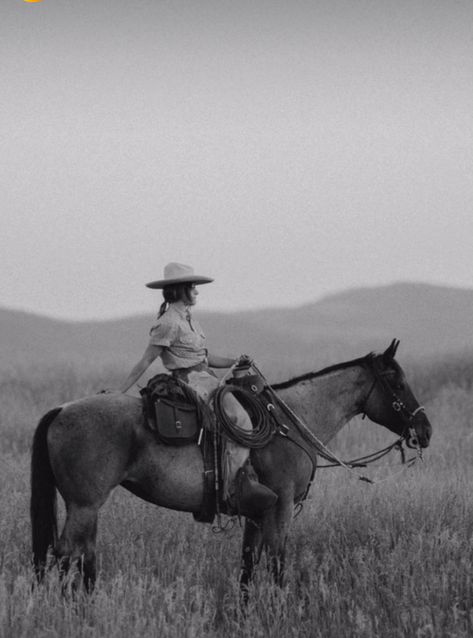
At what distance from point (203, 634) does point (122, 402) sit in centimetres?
176

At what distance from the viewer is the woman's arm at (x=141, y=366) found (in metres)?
5.88

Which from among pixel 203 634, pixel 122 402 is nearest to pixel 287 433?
pixel 122 402

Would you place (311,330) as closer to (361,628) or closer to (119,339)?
(119,339)

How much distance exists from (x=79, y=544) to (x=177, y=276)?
212cm

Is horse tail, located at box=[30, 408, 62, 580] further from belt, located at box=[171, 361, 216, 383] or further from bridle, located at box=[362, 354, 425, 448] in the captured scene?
bridle, located at box=[362, 354, 425, 448]

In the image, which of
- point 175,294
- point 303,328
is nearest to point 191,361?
point 175,294

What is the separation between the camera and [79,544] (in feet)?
18.0

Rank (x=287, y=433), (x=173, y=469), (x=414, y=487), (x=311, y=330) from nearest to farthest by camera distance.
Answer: (x=173, y=469) → (x=287, y=433) → (x=414, y=487) → (x=311, y=330)

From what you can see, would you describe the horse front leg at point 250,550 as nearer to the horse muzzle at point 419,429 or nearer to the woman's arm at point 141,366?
the woman's arm at point 141,366

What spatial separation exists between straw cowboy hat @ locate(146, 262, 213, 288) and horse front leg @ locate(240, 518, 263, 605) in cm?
191

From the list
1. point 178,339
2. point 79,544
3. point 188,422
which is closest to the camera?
point 79,544

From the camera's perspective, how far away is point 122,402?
5.77 m

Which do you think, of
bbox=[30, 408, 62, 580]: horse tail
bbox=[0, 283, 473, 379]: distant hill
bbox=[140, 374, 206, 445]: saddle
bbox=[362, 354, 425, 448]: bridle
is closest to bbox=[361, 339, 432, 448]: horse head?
bbox=[362, 354, 425, 448]: bridle

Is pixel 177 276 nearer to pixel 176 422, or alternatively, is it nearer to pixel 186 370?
pixel 186 370
